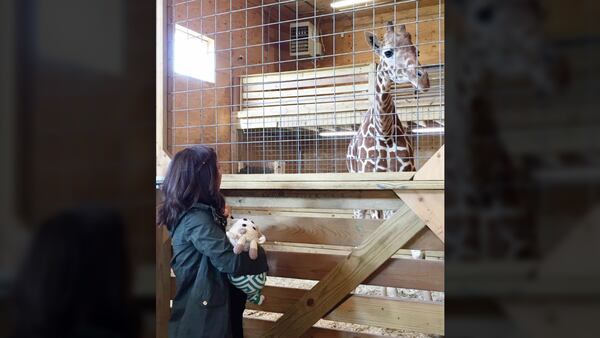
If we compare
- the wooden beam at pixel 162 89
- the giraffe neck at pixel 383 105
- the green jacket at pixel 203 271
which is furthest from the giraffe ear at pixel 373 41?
the green jacket at pixel 203 271

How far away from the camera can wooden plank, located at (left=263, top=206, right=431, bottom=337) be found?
1465 mm

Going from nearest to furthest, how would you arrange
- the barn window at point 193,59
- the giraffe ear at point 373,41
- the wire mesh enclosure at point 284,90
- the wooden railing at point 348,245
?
the wooden railing at point 348,245 → the giraffe ear at point 373,41 → the wire mesh enclosure at point 284,90 → the barn window at point 193,59

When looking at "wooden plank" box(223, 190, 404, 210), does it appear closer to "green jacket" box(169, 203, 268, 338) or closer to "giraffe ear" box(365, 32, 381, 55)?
"green jacket" box(169, 203, 268, 338)

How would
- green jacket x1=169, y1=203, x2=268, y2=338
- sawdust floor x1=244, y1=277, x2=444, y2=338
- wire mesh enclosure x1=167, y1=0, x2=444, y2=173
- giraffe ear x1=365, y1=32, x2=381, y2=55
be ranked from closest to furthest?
green jacket x1=169, y1=203, x2=268, y2=338 → sawdust floor x1=244, y1=277, x2=444, y2=338 → giraffe ear x1=365, y1=32, x2=381, y2=55 → wire mesh enclosure x1=167, y1=0, x2=444, y2=173

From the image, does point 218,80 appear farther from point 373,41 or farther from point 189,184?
point 189,184

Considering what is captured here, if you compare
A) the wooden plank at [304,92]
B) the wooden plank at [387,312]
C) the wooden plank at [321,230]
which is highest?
the wooden plank at [304,92]

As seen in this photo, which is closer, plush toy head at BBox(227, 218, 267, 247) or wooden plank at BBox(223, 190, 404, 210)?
plush toy head at BBox(227, 218, 267, 247)

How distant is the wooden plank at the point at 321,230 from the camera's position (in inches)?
62.5

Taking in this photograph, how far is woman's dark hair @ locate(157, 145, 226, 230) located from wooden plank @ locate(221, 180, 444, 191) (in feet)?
→ 1.06

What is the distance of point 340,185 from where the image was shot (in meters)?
1.56

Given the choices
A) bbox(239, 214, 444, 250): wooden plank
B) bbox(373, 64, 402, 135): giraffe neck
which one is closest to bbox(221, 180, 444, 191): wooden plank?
bbox(239, 214, 444, 250): wooden plank
